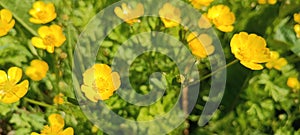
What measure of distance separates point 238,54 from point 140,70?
1.26 ft

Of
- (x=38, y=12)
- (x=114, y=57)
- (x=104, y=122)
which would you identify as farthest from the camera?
(x=38, y=12)

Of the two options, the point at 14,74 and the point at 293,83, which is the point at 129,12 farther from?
the point at 293,83

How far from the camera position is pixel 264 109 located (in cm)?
187

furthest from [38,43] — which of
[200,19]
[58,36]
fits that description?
[200,19]

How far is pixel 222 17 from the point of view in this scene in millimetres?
1914

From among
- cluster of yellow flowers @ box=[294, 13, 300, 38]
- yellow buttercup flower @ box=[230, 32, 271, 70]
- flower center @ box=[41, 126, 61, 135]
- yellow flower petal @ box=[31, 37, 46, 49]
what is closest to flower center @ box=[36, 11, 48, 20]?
yellow flower petal @ box=[31, 37, 46, 49]

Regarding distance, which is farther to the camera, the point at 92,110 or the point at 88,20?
the point at 88,20

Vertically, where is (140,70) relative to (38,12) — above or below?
below

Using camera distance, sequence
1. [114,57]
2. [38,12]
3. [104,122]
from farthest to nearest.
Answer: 1. [38,12]
2. [114,57]
3. [104,122]

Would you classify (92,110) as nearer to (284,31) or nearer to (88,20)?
(88,20)

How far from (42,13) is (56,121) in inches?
23.2

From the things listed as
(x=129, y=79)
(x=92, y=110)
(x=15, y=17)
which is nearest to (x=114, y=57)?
(x=129, y=79)

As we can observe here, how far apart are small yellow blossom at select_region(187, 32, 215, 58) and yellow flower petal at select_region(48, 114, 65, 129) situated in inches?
21.0

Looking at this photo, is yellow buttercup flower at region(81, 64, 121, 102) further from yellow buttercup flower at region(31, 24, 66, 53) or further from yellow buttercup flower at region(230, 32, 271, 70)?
yellow buttercup flower at region(230, 32, 271, 70)
